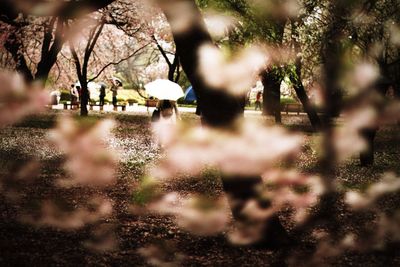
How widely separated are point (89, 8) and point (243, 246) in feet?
11.8

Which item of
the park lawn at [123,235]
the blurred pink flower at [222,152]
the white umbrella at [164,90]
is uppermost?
the white umbrella at [164,90]

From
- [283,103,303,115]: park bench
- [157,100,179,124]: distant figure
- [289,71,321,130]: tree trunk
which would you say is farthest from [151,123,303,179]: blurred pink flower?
[283,103,303,115]: park bench

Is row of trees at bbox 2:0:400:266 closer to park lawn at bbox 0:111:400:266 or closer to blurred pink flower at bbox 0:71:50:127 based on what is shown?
park lawn at bbox 0:111:400:266

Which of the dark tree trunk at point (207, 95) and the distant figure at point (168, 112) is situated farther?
the distant figure at point (168, 112)

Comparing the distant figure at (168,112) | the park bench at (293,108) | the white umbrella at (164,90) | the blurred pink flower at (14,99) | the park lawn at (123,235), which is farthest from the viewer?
the park bench at (293,108)

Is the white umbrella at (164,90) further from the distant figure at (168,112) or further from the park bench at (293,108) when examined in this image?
the park bench at (293,108)

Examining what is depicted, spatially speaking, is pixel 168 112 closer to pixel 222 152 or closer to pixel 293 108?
pixel 222 152

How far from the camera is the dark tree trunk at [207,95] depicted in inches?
210

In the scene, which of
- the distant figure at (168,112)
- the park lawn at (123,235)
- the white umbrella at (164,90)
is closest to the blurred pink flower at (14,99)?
the distant figure at (168,112)

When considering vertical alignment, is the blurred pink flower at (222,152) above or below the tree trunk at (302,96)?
below

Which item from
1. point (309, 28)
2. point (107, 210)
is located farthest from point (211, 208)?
point (309, 28)

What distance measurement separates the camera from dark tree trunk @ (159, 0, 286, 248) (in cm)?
534

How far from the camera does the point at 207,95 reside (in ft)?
17.7

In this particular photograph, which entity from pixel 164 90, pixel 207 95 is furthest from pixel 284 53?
pixel 207 95
